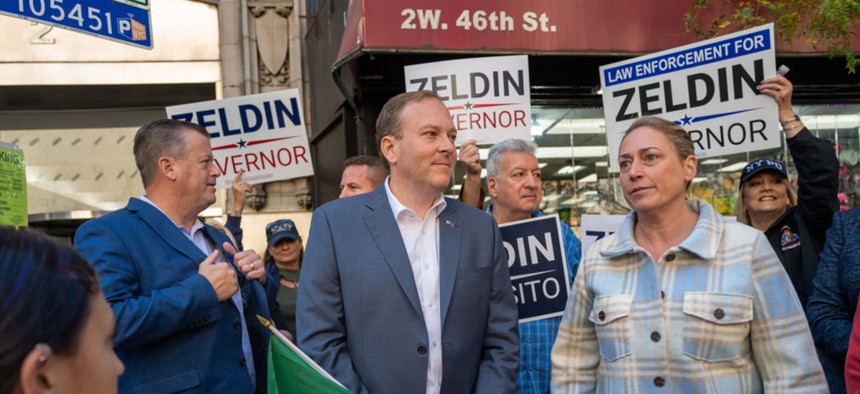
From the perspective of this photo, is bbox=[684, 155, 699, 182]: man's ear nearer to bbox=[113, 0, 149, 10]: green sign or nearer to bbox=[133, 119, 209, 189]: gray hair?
bbox=[133, 119, 209, 189]: gray hair

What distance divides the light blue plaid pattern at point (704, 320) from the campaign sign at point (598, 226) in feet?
6.03

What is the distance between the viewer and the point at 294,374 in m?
2.57

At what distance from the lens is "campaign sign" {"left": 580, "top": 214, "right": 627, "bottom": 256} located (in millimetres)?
4672

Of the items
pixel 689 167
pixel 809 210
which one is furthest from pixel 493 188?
pixel 809 210

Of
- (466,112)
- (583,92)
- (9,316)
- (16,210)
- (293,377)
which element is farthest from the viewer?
(583,92)

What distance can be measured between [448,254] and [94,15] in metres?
3.39

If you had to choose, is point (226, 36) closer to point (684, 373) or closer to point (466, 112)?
point (466, 112)

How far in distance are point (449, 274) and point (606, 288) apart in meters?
0.57

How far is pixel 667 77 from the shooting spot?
208 inches

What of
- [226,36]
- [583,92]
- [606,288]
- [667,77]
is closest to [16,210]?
[606,288]

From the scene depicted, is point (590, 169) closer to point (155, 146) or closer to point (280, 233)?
point (280, 233)

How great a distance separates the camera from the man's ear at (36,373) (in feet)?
3.43

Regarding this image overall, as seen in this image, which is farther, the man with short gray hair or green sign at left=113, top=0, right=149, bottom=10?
green sign at left=113, top=0, right=149, bottom=10

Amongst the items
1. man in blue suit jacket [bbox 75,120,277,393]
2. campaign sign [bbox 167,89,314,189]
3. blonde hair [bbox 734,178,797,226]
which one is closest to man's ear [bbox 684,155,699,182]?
man in blue suit jacket [bbox 75,120,277,393]
